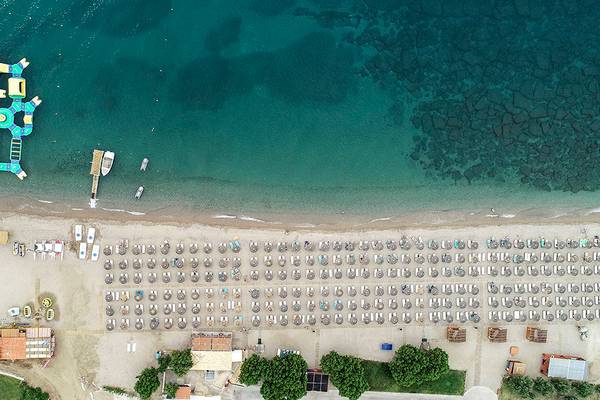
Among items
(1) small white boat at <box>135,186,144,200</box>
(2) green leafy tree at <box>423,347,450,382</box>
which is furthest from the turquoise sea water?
(2) green leafy tree at <box>423,347,450,382</box>

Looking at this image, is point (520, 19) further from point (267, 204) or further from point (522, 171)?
point (267, 204)

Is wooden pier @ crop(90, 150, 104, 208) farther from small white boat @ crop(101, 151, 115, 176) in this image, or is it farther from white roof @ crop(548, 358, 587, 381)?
white roof @ crop(548, 358, 587, 381)

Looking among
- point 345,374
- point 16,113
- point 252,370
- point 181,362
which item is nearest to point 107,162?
point 16,113

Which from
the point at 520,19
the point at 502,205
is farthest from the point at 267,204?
the point at 520,19

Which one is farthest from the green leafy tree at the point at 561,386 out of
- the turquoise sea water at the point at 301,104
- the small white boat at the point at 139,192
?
the small white boat at the point at 139,192

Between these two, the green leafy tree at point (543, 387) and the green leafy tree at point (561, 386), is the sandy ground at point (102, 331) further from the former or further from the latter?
the green leafy tree at point (561, 386)

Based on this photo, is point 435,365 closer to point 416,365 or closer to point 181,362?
point 416,365

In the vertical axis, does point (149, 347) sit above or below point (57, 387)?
above
